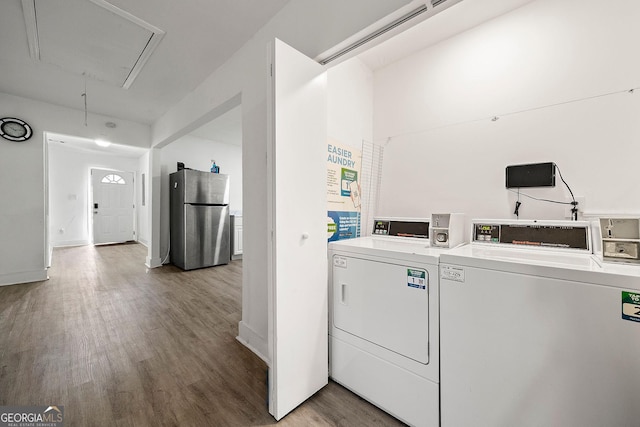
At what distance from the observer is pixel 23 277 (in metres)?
3.42

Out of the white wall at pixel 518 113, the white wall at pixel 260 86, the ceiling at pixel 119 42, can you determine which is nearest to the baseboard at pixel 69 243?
the ceiling at pixel 119 42

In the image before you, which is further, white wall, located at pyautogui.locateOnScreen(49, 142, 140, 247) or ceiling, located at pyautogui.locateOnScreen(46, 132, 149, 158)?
white wall, located at pyautogui.locateOnScreen(49, 142, 140, 247)

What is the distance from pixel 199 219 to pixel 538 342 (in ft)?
15.4

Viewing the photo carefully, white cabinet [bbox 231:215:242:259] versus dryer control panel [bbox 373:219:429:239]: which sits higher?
dryer control panel [bbox 373:219:429:239]

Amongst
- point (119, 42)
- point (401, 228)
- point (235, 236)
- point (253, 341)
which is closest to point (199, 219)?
point (235, 236)

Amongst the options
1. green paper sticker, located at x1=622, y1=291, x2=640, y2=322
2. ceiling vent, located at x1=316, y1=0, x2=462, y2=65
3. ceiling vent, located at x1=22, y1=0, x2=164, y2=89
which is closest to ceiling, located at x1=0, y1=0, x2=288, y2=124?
ceiling vent, located at x1=22, y1=0, x2=164, y2=89

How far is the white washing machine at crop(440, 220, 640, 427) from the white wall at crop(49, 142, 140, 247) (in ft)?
28.3

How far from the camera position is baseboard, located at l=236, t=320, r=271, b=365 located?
1.86 meters

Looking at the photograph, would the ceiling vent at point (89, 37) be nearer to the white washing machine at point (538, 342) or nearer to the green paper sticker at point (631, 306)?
the white washing machine at point (538, 342)

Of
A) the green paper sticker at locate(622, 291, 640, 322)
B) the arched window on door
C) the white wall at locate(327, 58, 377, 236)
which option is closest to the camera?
the green paper sticker at locate(622, 291, 640, 322)

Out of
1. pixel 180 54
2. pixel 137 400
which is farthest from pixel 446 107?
pixel 137 400

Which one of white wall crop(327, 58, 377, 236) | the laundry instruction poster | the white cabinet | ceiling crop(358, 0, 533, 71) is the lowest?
the white cabinet

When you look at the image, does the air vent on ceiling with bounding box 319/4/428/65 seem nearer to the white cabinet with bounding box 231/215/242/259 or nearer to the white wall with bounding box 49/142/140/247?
the white cabinet with bounding box 231/215/242/259

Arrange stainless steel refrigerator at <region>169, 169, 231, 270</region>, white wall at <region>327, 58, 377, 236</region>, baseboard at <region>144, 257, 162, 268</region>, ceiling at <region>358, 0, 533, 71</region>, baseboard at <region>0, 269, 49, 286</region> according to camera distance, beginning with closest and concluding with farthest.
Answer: ceiling at <region>358, 0, 533, 71</region> < white wall at <region>327, 58, 377, 236</region> < baseboard at <region>0, 269, 49, 286</region> < stainless steel refrigerator at <region>169, 169, 231, 270</region> < baseboard at <region>144, 257, 162, 268</region>
